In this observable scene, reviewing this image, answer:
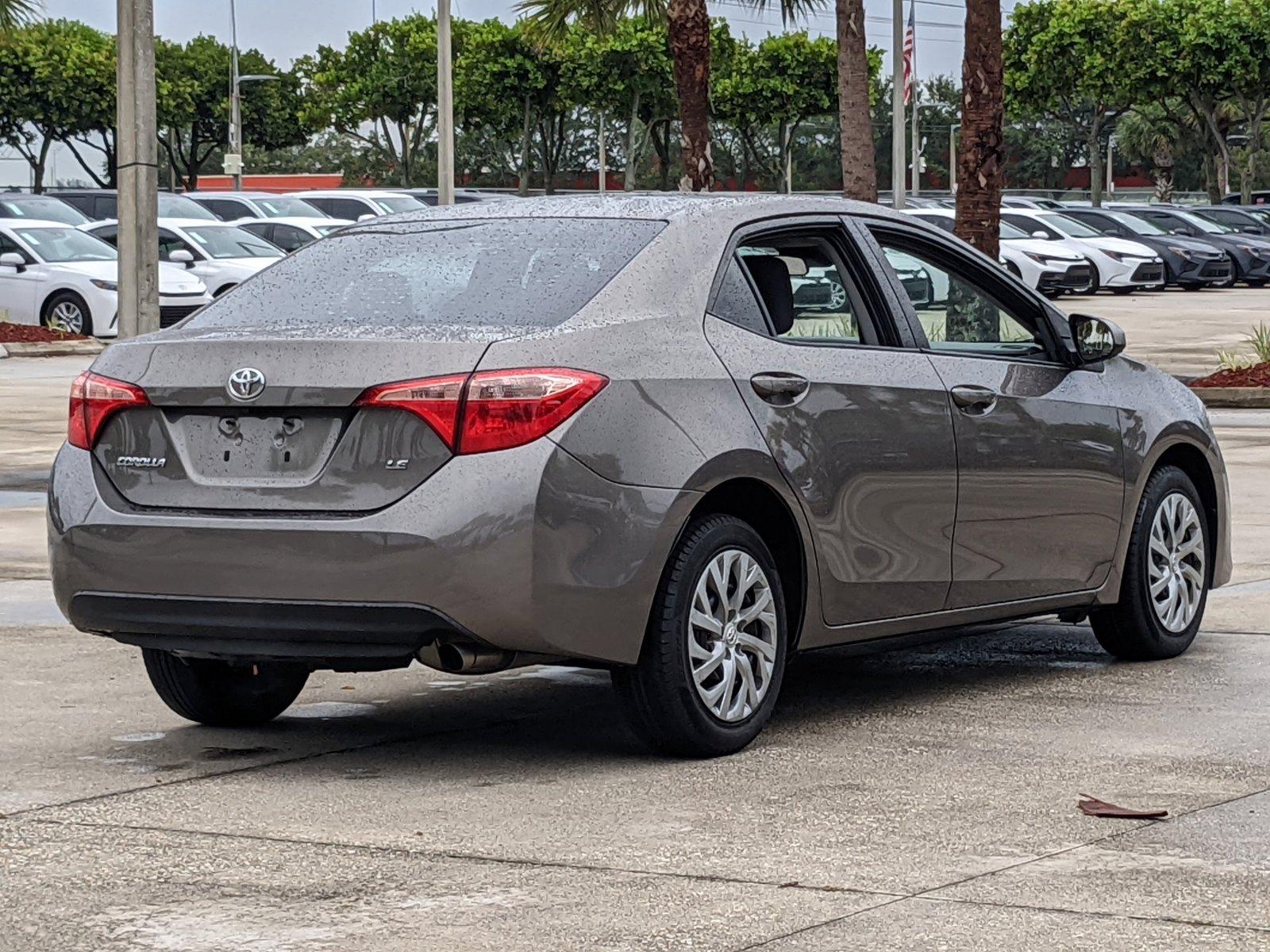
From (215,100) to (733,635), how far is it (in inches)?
2927

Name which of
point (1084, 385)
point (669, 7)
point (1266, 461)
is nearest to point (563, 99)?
point (669, 7)

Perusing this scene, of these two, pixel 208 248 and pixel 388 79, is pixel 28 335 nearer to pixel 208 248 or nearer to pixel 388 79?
pixel 208 248

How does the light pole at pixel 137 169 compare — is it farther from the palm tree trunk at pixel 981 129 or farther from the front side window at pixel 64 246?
the front side window at pixel 64 246

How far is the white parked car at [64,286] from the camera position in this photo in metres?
28.3

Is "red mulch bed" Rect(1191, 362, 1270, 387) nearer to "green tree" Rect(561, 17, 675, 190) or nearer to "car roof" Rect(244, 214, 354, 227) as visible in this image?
"car roof" Rect(244, 214, 354, 227)

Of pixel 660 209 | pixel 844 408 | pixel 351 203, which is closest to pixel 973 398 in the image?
pixel 844 408

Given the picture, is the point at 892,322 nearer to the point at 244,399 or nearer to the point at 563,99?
the point at 244,399

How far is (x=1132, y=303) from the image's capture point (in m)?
38.2

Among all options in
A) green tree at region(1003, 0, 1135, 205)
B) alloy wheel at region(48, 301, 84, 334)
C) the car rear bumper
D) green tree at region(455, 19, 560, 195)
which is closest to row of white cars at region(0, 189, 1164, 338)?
alloy wheel at region(48, 301, 84, 334)

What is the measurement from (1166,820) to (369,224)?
124 inches

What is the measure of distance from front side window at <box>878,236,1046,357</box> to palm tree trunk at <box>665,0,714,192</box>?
17.3 meters

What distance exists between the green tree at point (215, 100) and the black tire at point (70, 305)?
1880 inches

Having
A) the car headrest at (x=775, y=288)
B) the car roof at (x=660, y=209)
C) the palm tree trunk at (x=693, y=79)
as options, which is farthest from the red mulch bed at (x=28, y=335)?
the car headrest at (x=775, y=288)

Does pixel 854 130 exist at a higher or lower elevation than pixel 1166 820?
higher
